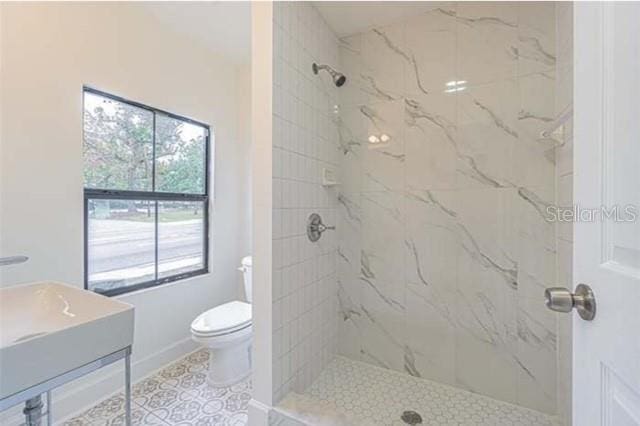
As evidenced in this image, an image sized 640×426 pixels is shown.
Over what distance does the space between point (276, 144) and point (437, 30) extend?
1236 millimetres

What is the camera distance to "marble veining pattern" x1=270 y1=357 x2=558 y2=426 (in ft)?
4.51

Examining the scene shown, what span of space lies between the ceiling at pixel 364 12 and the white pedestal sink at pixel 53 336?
1872 millimetres

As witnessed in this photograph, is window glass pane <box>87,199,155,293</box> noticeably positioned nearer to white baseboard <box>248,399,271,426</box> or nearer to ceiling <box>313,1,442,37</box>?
white baseboard <box>248,399,271,426</box>

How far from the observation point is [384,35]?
189 cm

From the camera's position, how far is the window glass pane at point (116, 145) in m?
1.79

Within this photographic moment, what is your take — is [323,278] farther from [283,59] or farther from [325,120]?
[283,59]

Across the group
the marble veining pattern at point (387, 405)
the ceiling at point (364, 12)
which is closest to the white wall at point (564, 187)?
the marble veining pattern at point (387, 405)

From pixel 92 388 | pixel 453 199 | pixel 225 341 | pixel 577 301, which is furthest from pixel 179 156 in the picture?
pixel 577 301

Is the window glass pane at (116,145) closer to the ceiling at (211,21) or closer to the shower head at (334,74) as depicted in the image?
the ceiling at (211,21)

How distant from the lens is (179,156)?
2.35m

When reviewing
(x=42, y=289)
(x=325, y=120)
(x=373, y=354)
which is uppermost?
(x=325, y=120)

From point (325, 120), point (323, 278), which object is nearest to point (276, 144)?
point (325, 120)

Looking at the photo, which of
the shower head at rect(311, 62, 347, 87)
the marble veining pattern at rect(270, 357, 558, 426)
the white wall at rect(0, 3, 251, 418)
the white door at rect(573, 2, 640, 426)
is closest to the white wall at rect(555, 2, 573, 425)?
the marble veining pattern at rect(270, 357, 558, 426)

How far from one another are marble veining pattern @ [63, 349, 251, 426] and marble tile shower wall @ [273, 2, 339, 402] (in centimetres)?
50
